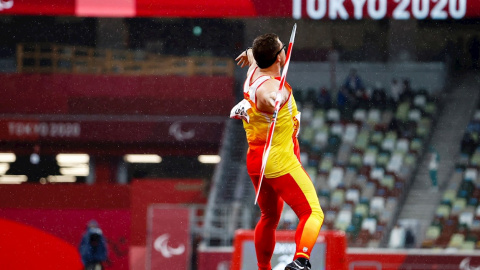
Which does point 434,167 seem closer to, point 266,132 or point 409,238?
point 409,238

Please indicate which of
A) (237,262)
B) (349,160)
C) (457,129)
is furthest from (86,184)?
(237,262)

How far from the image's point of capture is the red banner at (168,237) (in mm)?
12695

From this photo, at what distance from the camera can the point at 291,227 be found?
12.6 m

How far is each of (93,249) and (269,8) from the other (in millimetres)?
4775

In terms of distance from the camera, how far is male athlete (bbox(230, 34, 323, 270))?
14.6 feet

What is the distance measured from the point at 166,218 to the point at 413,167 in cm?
419

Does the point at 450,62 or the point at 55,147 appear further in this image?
the point at 450,62

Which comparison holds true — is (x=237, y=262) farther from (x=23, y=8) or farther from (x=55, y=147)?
(x=55, y=147)

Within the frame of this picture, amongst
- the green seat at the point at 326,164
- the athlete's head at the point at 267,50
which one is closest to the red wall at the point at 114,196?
the green seat at the point at 326,164

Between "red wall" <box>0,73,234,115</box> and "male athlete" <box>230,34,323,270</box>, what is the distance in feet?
31.4

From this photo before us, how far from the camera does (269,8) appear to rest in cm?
1034

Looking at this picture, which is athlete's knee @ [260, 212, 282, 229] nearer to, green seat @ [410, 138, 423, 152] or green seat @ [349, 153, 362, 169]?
green seat @ [349, 153, 362, 169]

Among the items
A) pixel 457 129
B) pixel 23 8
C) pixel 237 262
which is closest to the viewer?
pixel 237 262

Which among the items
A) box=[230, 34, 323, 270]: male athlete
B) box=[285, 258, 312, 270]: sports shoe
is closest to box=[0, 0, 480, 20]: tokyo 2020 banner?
box=[230, 34, 323, 270]: male athlete
